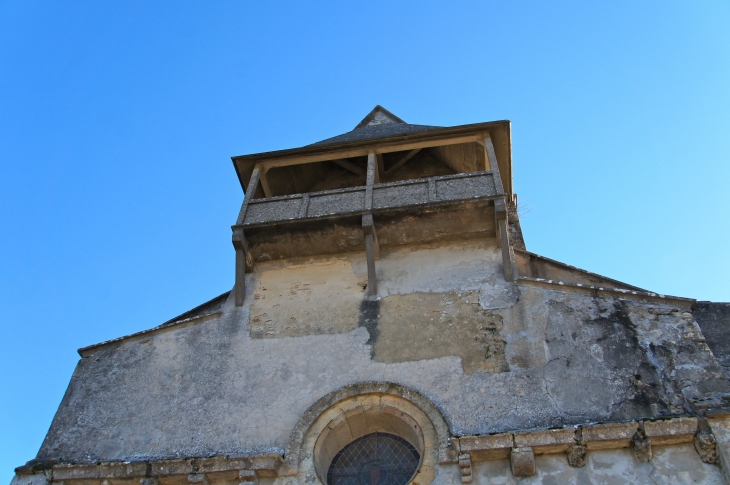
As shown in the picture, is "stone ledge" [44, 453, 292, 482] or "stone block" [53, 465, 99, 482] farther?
"stone block" [53, 465, 99, 482]

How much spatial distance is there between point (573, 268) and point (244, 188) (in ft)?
20.1

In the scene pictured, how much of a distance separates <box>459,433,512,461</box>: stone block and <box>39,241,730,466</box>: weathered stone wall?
0.31m

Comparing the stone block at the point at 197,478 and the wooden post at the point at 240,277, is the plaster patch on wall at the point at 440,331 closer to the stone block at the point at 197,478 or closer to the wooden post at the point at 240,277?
the wooden post at the point at 240,277

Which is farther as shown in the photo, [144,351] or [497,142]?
[497,142]

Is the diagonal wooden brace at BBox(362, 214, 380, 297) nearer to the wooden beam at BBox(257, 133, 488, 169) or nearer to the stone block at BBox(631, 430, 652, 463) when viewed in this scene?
the wooden beam at BBox(257, 133, 488, 169)

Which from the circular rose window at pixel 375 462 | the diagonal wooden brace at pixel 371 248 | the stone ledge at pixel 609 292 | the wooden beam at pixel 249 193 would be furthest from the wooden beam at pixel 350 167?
the circular rose window at pixel 375 462

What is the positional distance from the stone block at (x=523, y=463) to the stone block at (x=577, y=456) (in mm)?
419

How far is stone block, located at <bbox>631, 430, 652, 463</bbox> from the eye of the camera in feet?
24.5

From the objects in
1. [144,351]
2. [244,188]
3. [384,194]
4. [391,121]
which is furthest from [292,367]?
[391,121]

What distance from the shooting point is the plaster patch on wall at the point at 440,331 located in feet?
29.7

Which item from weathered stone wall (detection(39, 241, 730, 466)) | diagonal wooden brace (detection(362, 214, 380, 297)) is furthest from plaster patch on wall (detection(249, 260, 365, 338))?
diagonal wooden brace (detection(362, 214, 380, 297))

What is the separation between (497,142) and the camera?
1235 centimetres

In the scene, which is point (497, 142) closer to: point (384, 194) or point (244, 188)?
point (384, 194)

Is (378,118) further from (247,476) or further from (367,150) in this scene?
(247,476)
